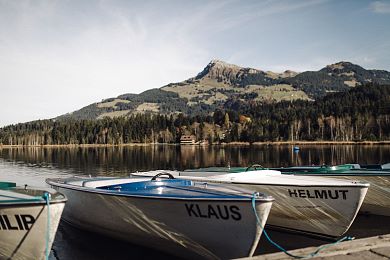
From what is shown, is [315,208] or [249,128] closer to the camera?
[315,208]

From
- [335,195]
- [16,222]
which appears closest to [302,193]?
[335,195]

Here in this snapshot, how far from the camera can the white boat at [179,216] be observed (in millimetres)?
9805

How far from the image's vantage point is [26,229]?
29.2 ft

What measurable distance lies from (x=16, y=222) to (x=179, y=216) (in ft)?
13.9

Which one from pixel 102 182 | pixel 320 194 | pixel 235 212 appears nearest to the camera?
pixel 235 212

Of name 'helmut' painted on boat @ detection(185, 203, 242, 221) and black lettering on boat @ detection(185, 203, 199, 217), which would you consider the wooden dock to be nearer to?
name 'helmut' painted on boat @ detection(185, 203, 242, 221)

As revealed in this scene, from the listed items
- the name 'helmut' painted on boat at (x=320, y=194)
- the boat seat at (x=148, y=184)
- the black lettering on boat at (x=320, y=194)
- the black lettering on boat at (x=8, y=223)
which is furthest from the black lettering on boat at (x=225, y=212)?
the black lettering on boat at (x=8, y=223)

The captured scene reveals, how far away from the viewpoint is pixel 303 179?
47.0ft

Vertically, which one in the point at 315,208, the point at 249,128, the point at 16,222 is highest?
the point at 249,128

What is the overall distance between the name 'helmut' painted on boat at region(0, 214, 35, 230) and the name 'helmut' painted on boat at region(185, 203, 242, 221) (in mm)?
4056

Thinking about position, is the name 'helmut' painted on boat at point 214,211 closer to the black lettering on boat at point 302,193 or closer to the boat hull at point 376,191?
the black lettering on boat at point 302,193

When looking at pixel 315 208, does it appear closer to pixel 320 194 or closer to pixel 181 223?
pixel 320 194

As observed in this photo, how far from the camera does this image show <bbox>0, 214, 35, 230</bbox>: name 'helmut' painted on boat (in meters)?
8.86

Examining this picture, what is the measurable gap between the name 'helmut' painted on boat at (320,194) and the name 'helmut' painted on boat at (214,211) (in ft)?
14.2
